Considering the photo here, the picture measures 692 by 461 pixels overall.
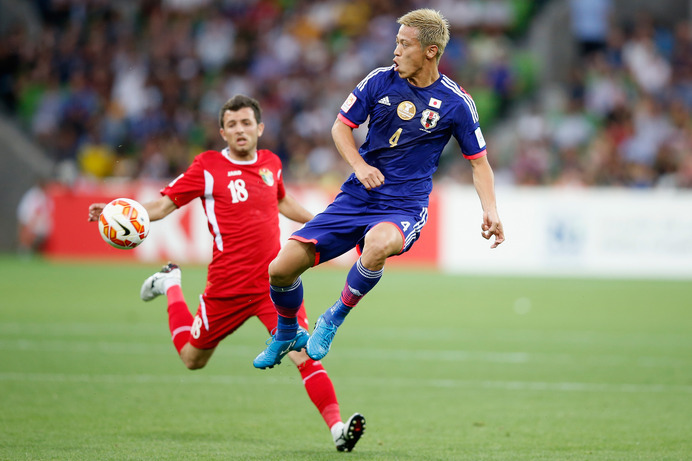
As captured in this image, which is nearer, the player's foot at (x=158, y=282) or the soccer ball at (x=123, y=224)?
the soccer ball at (x=123, y=224)

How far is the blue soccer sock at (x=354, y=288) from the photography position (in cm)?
666

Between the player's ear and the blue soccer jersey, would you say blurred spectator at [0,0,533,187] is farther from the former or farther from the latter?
the player's ear

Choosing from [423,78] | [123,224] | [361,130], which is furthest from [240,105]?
[361,130]

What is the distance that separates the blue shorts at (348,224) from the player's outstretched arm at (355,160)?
0.89 feet

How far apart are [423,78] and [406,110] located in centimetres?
26

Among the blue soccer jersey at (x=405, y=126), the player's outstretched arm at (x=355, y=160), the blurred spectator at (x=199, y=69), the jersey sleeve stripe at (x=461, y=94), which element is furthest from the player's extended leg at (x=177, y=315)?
the blurred spectator at (x=199, y=69)

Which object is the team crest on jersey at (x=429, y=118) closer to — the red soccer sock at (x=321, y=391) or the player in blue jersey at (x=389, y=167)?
the player in blue jersey at (x=389, y=167)

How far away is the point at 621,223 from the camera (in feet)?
70.2

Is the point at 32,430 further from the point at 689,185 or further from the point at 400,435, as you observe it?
the point at 689,185

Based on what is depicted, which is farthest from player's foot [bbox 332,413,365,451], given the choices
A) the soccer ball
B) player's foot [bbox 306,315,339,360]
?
the soccer ball

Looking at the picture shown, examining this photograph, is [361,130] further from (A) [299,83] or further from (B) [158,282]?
(B) [158,282]

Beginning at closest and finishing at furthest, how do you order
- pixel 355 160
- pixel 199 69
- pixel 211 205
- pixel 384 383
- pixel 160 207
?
pixel 355 160
pixel 160 207
pixel 211 205
pixel 384 383
pixel 199 69

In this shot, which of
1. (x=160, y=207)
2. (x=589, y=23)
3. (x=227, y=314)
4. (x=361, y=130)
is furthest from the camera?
(x=589, y=23)

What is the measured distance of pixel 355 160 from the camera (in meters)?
6.57
